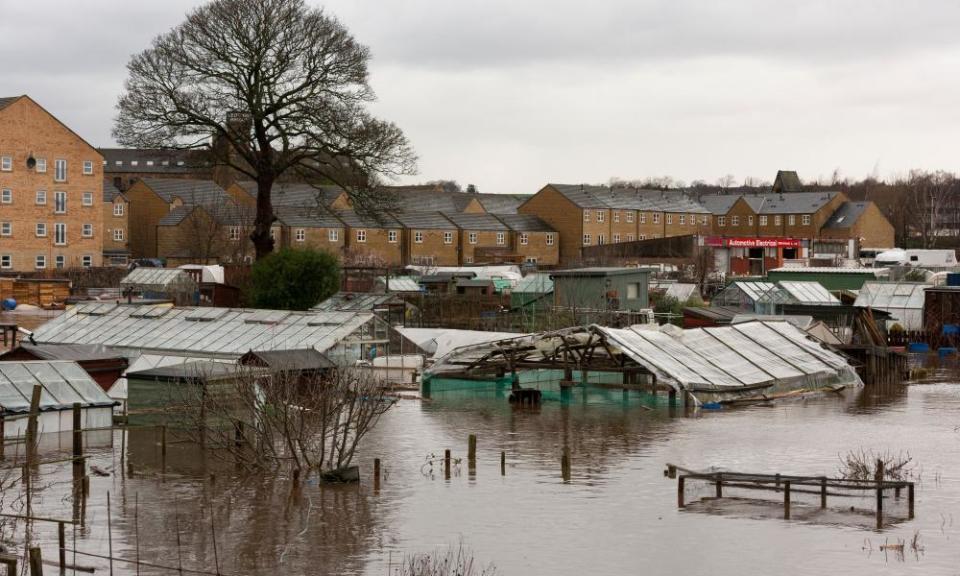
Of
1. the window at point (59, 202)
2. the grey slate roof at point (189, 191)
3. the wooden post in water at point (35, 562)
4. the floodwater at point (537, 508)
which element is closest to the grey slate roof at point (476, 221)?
the grey slate roof at point (189, 191)

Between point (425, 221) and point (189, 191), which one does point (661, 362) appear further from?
point (189, 191)

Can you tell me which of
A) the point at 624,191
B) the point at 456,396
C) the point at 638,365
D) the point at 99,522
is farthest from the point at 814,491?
the point at 624,191

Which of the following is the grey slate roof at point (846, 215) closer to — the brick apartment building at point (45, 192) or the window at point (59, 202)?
the brick apartment building at point (45, 192)

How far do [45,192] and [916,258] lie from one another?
63.1 meters

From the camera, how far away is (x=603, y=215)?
356 feet

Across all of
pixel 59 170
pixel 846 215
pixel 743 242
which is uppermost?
pixel 59 170

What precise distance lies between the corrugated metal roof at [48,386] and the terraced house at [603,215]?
7083 cm

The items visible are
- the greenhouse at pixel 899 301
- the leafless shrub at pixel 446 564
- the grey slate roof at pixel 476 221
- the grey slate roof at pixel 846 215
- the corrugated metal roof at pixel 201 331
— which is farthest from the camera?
the grey slate roof at pixel 846 215

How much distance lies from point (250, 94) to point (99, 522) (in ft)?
115

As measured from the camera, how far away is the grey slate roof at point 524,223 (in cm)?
10612

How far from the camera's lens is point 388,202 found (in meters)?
57.9

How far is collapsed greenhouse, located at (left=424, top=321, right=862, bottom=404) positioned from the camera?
38.3 meters

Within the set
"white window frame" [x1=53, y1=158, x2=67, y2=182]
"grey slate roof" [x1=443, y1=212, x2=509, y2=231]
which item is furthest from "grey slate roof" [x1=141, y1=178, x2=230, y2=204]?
"grey slate roof" [x1=443, y1=212, x2=509, y2=231]

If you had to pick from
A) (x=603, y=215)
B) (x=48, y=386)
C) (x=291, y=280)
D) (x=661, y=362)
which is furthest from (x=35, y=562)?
(x=603, y=215)
